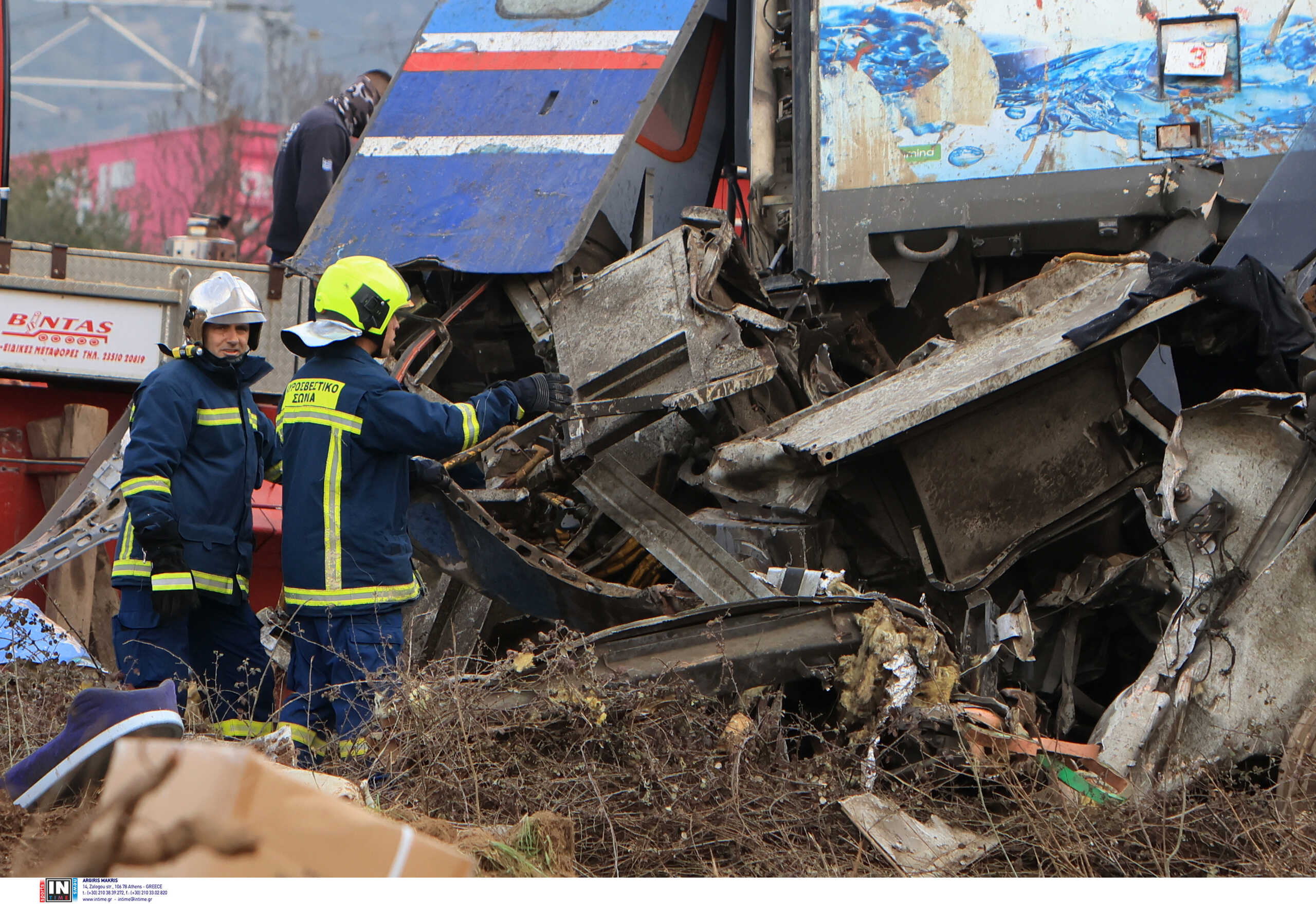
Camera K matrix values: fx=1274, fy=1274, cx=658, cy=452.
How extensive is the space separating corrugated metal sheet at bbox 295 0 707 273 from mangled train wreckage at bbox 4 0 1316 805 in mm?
19

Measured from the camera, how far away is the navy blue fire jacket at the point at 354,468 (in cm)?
352

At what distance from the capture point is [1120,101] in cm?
515

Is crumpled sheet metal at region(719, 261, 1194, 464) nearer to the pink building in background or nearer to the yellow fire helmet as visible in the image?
the yellow fire helmet

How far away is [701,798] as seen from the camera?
2.90 m

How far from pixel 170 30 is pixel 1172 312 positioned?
19.7 metres

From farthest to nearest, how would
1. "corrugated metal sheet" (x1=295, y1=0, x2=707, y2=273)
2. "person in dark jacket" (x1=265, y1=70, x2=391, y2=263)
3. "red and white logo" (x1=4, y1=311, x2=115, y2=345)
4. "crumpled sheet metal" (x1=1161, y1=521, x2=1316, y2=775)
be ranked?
1. "person in dark jacket" (x1=265, y1=70, x2=391, y2=263)
2. "corrugated metal sheet" (x1=295, y1=0, x2=707, y2=273)
3. "red and white logo" (x1=4, y1=311, x2=115, y2=345)
4. "crumpled sheet metal" (x1=1161, y1=521, x2=1316, y2=775)

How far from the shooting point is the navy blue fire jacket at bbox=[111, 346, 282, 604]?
3.72 meters

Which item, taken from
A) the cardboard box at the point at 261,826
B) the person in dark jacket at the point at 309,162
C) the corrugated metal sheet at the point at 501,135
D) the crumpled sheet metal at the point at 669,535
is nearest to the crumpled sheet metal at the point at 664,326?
the crumpled sheet metal at the point at 669,535

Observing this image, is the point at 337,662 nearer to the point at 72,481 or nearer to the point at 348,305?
the point at 348,305

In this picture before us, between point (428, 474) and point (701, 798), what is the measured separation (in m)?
1.44

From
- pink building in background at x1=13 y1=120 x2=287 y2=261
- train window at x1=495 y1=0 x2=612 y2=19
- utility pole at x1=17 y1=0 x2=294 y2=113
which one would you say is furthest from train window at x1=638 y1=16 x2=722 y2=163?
pink building in background at x1=13 y1=120 x2=287 y2=261

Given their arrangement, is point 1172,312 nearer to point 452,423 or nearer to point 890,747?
point 890,747

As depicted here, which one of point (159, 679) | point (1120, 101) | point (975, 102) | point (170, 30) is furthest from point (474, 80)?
point (170, 30)
